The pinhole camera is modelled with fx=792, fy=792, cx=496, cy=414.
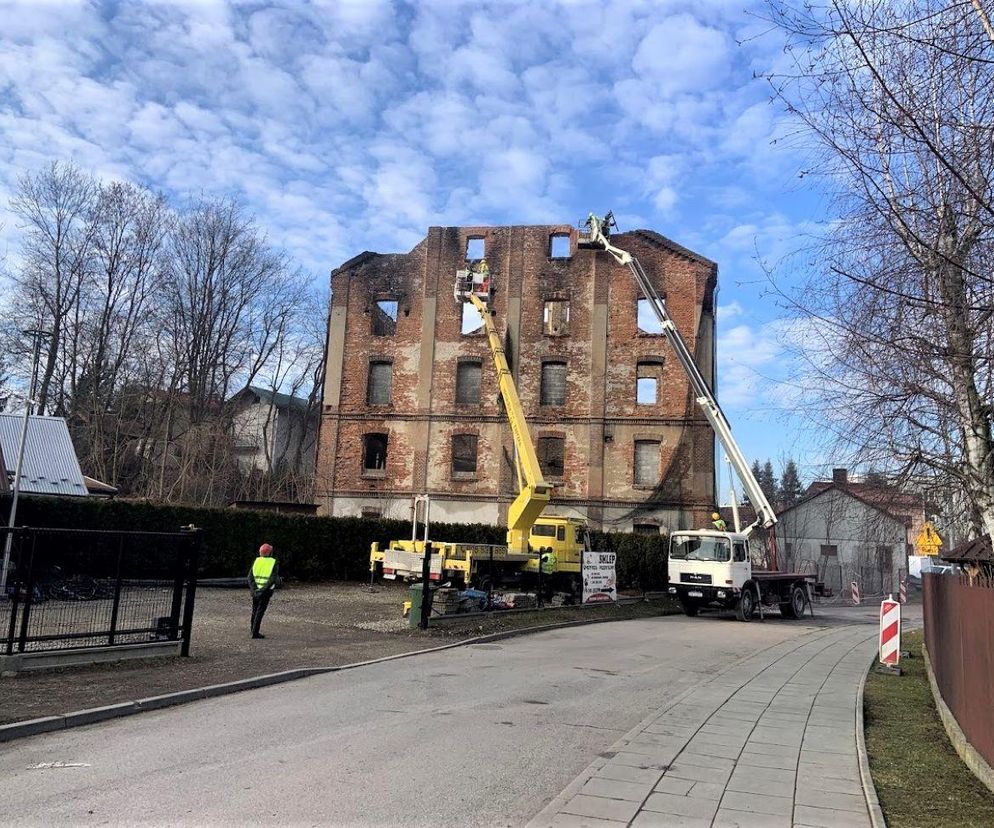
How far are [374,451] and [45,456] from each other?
14.7 m

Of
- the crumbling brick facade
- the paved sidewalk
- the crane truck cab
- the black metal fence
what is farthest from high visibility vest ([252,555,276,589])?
the crumbling brick facade

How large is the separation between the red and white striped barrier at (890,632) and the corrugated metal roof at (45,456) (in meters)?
29.4

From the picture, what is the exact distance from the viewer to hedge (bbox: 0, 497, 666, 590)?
24.1 metres

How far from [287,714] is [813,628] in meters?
20.5

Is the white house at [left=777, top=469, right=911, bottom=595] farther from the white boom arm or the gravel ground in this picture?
the gravel ground

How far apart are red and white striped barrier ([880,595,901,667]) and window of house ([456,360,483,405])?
26998 millimetres

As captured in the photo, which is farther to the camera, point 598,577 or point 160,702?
point 598,577

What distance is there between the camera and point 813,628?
2478 cm

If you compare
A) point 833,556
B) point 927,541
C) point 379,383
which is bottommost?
point 833,556

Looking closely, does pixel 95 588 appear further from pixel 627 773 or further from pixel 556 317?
pixel 556 317

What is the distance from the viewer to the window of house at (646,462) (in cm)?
3753

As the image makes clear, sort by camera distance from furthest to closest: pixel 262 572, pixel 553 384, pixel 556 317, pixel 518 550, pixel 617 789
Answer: pixel 556 317 < pixel 553 384 < pixel 518 550 < pixel 262 572 < pixel 617 789

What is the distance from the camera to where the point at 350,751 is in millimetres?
7105

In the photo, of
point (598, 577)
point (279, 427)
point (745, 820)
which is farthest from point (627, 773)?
point (279, 427)
